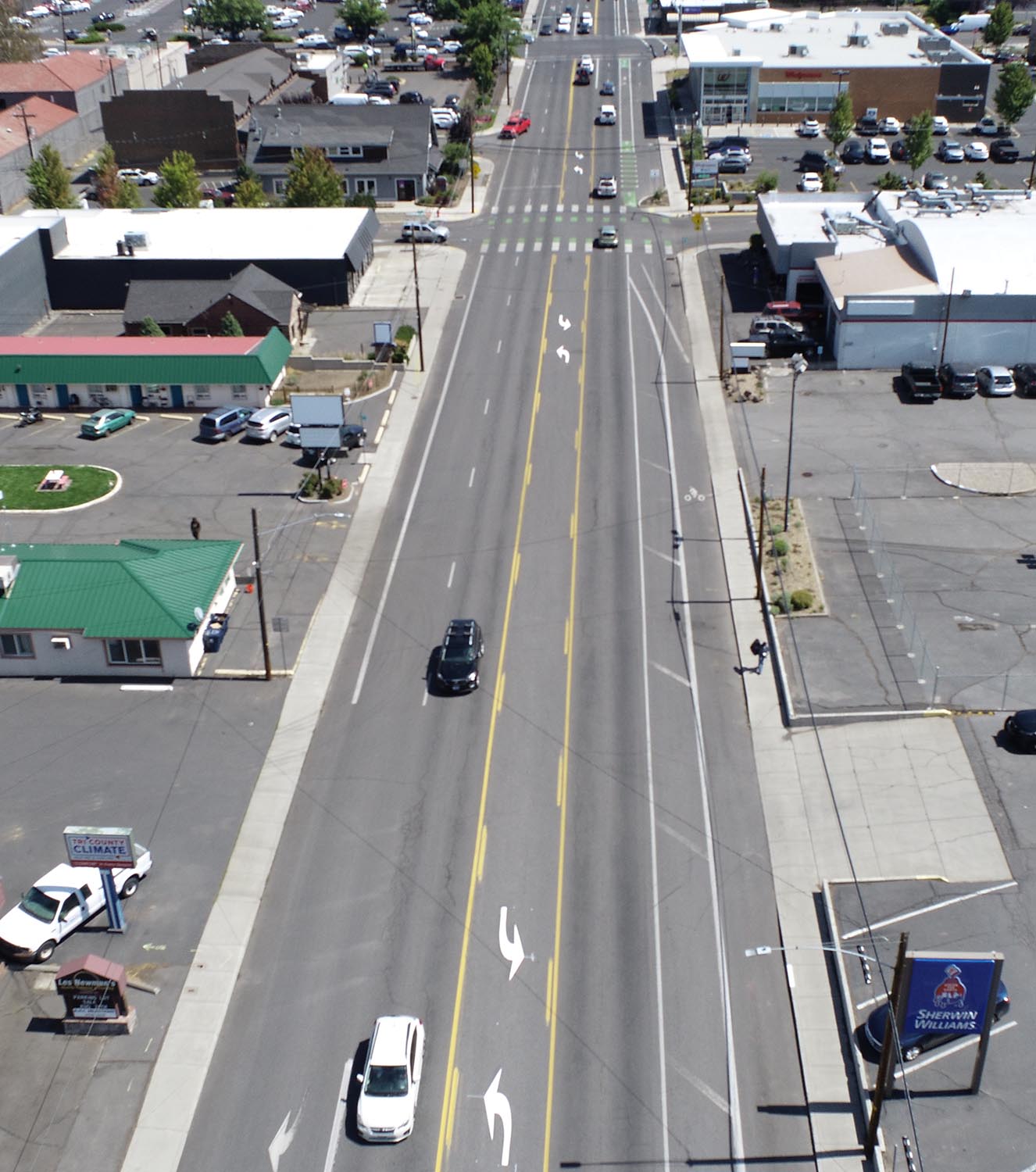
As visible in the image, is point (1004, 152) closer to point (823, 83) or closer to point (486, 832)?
point (823, 83)

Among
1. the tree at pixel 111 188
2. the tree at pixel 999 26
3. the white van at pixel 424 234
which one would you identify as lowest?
the white van at pixel 424 234

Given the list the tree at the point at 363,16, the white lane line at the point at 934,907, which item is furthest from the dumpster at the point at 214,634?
the tree at the point at 363,16

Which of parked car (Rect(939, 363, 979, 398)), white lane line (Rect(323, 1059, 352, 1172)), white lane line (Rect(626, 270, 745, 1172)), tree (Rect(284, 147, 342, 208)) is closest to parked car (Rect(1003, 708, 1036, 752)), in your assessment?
white lane line (Rect(626, 270, 745, 1172))

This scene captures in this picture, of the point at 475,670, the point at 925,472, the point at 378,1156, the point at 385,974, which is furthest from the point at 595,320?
the point at 378,1156

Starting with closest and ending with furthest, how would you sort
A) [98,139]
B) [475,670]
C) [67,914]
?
[67,914]
[475,670]
[98,139]

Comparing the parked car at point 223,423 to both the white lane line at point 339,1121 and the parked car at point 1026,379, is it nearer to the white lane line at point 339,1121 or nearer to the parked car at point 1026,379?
the parked car at point 1026,379

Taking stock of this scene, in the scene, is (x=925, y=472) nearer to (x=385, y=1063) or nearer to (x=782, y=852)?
(x=782, y=852)

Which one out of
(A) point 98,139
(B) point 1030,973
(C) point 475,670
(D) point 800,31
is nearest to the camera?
(B) point 1030,973
